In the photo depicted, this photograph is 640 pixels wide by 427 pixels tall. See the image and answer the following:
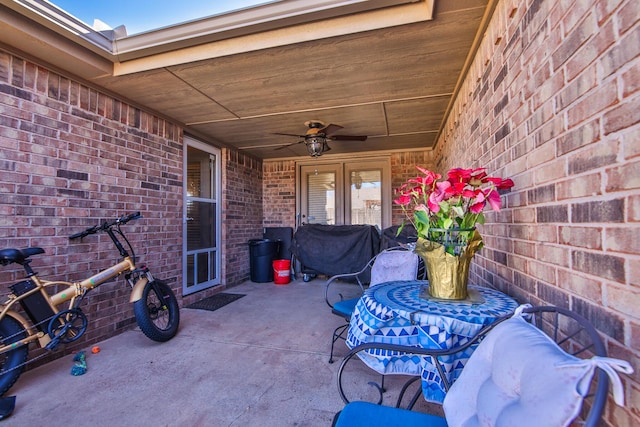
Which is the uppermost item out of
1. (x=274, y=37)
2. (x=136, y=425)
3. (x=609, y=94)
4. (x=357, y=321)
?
(x=274, y=37)

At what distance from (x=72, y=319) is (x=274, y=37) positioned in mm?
2745

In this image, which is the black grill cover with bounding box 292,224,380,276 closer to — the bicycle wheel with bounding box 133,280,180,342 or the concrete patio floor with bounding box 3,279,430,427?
the concrete patio floor with bounding box 3,279,430,427

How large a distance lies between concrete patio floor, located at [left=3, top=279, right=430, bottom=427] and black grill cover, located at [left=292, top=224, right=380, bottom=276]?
170 centimetres

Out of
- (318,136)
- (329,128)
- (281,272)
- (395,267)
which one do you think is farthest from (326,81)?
(281,272)

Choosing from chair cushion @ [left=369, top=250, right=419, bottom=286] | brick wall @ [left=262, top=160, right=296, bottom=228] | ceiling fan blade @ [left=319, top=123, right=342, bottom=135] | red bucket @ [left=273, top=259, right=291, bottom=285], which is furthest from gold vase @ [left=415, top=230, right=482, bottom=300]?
brick wall @ [left=262, top=160, right=296, bottom=228]

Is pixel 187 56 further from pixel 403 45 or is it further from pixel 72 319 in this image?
pixel 72 319

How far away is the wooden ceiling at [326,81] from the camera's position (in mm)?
2188

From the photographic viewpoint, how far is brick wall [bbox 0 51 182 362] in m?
2.31

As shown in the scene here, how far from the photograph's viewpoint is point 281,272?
17.7 ft

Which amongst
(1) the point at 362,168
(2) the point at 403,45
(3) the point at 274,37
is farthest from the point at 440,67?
(1) the point at 362,168

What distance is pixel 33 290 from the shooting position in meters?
2.18

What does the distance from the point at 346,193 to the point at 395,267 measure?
337 centimetres

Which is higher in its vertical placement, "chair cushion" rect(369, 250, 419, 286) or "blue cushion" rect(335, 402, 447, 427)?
"chair cushion" rect(369, 250, 419, 286)

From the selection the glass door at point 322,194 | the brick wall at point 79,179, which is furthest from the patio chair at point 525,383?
the glass door at point 322,194
